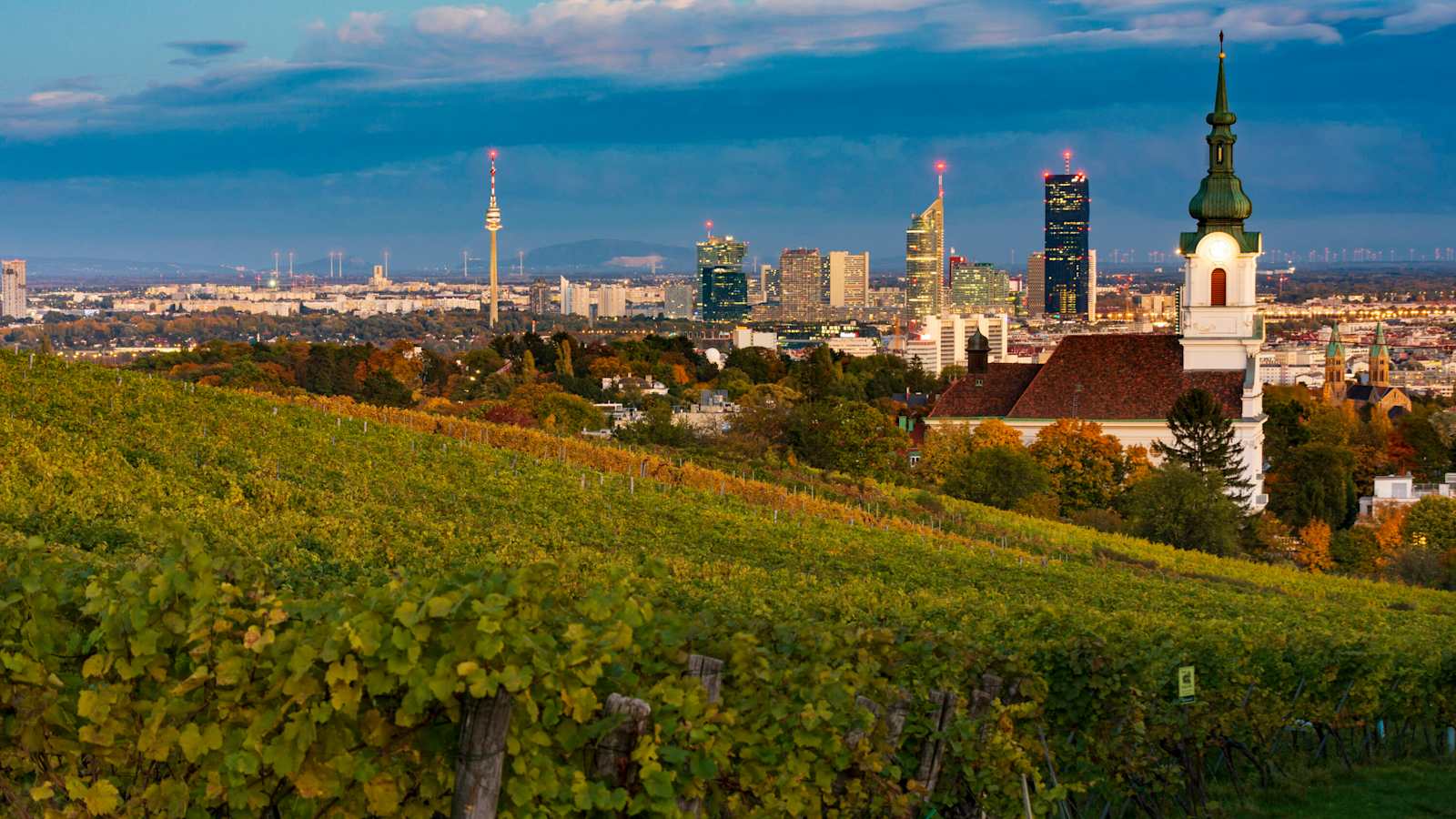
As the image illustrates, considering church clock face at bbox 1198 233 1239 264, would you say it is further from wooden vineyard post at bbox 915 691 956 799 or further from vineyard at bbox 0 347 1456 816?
wooden vineyard post at bbox 915 691 956 799

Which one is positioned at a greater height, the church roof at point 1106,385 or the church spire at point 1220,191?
the church spire at point 1220,191

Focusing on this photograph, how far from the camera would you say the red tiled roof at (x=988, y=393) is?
6738cm

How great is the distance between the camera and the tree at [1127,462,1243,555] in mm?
43281

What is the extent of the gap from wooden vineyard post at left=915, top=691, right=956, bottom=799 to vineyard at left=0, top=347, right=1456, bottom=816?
17 mm

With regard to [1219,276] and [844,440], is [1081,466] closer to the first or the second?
[844,440]

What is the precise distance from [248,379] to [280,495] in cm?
4433

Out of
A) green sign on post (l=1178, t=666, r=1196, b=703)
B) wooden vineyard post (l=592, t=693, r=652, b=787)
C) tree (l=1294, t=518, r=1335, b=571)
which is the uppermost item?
wooden vineyard post (l=592, t=693, r=652, b=787)

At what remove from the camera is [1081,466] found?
175 feet

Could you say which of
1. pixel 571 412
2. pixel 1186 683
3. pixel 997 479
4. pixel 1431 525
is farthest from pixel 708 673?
pixel 571 412

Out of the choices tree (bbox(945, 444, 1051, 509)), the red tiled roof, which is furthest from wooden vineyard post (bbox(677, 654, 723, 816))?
the red tiled roof

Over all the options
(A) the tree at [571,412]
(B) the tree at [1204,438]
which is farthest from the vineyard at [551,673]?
(A) the tree at [571,412]

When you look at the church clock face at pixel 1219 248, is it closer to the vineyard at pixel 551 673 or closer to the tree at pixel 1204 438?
the tree at pixel 1204 438

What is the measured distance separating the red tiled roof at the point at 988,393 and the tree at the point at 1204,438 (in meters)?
9.77

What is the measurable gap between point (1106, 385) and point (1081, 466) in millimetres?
12638
